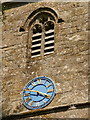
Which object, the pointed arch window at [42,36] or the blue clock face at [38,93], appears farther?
the pointed arch window at [42,36]

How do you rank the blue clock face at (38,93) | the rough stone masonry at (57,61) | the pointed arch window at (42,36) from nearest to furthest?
the rough stone masonry at (57,61)
the blue clock face at (38,93)
the pointed arch window at (42,36)

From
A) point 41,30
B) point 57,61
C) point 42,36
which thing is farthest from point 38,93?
point 41,30

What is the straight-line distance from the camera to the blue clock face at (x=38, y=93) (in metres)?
19.8

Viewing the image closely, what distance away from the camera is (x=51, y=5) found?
2255 cm

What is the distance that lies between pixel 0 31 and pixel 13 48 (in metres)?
1.10

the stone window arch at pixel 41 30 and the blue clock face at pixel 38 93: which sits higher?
the stone window arch at pixel 41 30

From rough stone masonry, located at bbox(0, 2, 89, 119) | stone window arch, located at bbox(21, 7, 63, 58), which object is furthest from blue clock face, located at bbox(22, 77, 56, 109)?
stone window arch, located at bbox(21, 7, 63, 58)

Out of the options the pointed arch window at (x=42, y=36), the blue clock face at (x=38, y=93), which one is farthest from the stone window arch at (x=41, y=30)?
the blue clock face at (x=38, y=93)

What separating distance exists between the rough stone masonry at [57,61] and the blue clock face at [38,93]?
140mm

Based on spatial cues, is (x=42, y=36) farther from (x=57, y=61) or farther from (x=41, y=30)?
(x=57, y=61)

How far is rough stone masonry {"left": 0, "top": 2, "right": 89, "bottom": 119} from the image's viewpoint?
19562 mm

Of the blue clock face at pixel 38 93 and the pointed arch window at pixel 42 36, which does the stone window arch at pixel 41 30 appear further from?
the blue clock face at pixel 38 93

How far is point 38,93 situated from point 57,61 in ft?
3.92

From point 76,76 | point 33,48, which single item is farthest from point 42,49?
point 76,76
